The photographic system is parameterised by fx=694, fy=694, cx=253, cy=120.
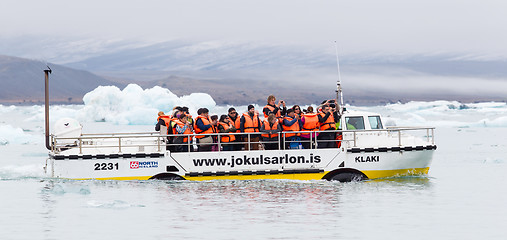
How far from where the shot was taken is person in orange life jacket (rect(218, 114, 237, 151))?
53.1 feet

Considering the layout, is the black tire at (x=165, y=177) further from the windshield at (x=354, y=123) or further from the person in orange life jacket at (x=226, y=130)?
the windshield at (x=354, y=123)

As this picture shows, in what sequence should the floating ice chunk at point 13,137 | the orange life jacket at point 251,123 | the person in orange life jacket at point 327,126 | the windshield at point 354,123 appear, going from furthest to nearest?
the floating ice chunk at point 13,137, the windshield at point 354,123, the person in orange life jacket at point 327,126, the orange life jacket at point 251,123

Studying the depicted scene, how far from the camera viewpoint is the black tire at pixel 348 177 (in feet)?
53.0

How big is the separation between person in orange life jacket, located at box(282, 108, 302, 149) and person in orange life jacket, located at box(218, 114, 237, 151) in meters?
1.21

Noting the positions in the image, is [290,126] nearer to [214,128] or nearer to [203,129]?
[214,128]

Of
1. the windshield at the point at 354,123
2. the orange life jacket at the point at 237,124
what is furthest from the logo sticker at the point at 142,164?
the windshield at the point at 354,123

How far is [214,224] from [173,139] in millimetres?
4293

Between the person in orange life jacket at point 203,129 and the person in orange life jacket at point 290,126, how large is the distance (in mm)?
1746

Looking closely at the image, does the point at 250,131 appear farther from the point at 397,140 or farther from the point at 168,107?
the point at 168,107

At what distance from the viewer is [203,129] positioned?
52.9 feet

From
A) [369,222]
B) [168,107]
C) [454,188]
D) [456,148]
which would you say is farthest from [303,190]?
[168,107]

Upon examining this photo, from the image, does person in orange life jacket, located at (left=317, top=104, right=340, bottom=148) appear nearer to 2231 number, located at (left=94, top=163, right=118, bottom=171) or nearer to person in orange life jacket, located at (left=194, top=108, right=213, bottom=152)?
person in orange life jacket, located at (left=194, top=108, right=213, bottom=152)

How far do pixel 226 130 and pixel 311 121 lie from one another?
2006 mm

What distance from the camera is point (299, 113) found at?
16.8 metres
